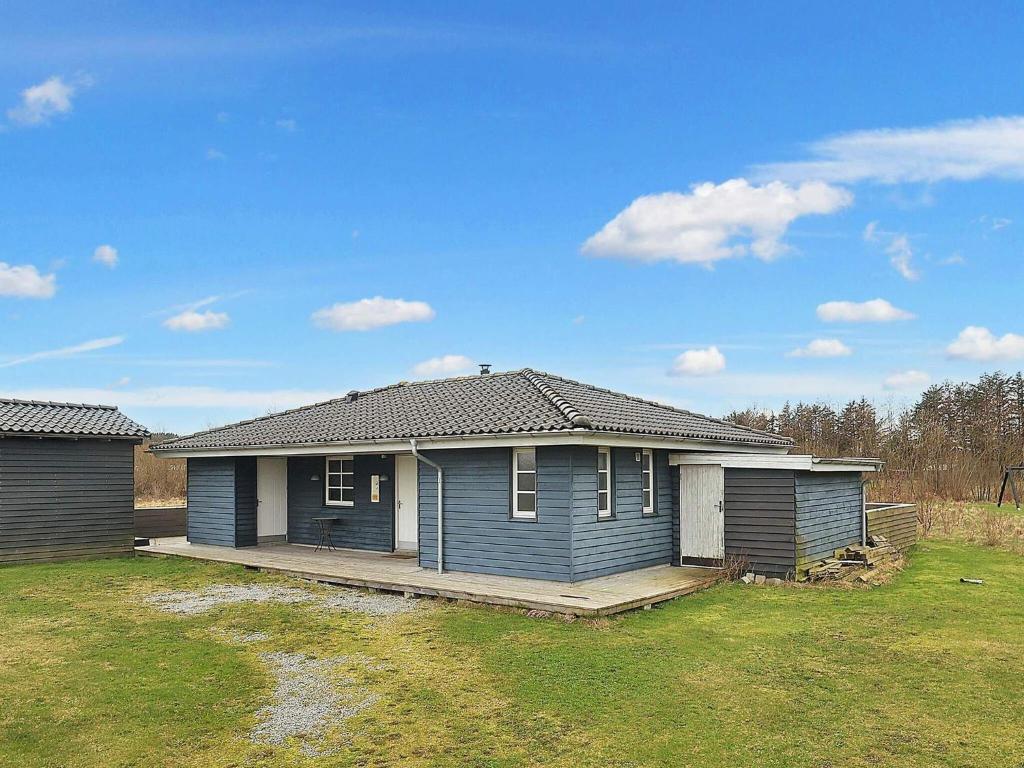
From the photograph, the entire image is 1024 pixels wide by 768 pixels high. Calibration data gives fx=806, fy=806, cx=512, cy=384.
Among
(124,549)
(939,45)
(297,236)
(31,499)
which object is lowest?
(124,549)

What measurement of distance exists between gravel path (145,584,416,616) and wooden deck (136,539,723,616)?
0.45m

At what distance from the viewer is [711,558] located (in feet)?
42.7

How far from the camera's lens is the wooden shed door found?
13.0m

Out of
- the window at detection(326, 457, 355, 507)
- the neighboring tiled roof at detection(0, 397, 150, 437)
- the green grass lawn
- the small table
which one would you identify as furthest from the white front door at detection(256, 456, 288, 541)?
the green grass lawn

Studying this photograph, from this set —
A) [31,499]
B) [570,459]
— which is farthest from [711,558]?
[31,499]

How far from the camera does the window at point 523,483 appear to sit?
12.0m

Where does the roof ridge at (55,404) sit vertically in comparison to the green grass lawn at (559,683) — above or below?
above

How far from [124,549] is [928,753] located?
15683 mm

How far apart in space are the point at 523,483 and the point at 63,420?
10404 mm

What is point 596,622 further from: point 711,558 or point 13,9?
point 13,9

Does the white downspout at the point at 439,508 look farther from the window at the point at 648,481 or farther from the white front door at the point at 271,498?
the white front door at the point at 271,498

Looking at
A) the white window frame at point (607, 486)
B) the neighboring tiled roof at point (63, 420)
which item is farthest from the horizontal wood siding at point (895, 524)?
A: the neighboring tiled roof at point (63, 420)

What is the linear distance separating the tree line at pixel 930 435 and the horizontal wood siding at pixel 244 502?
1676cm

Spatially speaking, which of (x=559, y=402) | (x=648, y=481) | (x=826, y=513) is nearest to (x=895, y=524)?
(x=826, y=513)
